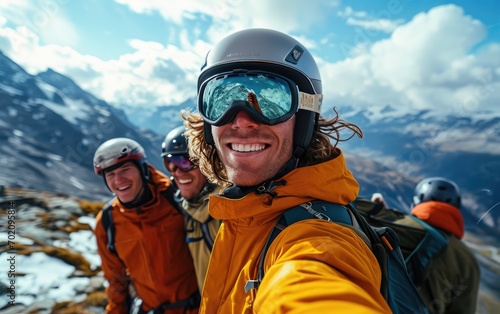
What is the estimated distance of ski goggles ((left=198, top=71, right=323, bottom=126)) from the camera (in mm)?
2473

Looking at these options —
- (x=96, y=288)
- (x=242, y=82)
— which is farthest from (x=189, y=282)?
(x=96, y=288)

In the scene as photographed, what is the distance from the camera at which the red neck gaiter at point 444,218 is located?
3.83 metres

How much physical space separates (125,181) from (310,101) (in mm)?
3654

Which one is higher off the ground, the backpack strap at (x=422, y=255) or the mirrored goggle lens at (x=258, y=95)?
the mirrored goggle lens at (x=258, y=95)

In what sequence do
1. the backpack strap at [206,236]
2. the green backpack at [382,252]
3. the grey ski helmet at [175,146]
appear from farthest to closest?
the grey ski helmet at [175,146]
the backpack strap at [206,236]
the green backpack at [382,252]

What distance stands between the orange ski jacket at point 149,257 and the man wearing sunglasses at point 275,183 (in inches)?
68.9

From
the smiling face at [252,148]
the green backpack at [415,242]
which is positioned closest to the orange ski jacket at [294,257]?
the smiling face at [252,148]

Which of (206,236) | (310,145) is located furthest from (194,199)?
(310,145)

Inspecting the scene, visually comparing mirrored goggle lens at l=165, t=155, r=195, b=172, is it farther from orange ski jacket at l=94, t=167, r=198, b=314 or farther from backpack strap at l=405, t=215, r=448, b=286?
backpack strap at l=405, t=215, r=448, b=286

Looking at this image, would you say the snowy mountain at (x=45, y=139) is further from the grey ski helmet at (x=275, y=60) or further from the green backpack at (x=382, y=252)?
the green backpack at (x=382, y=252)

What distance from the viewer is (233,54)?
261cm

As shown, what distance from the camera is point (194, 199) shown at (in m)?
4.14

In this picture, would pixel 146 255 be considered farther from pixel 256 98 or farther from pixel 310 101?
pixel 310 101

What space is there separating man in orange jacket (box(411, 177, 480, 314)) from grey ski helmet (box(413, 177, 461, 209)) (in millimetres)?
1311
